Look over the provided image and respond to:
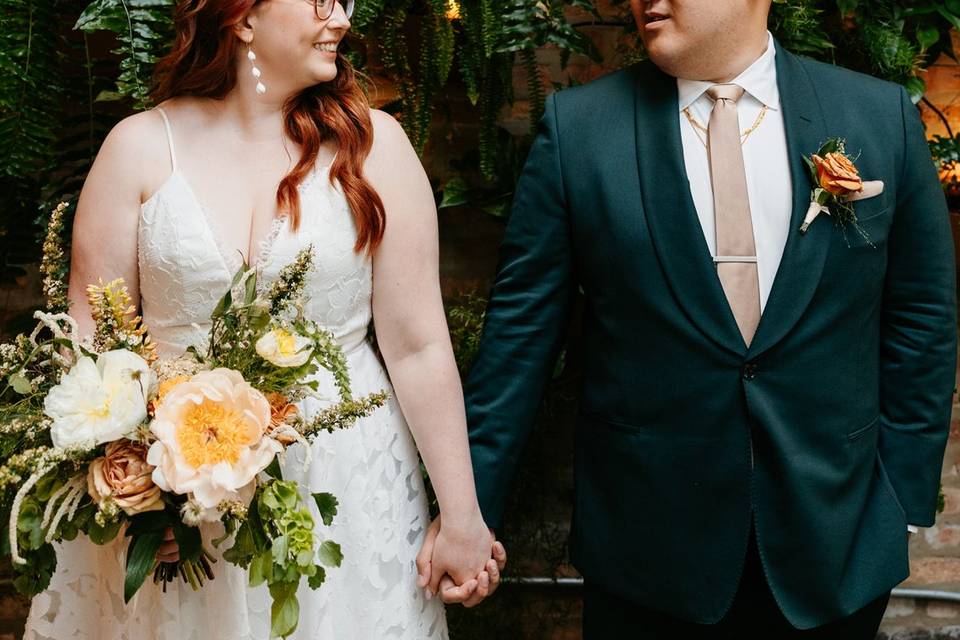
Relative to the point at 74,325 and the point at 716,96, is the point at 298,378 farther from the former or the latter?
the point at 716,96

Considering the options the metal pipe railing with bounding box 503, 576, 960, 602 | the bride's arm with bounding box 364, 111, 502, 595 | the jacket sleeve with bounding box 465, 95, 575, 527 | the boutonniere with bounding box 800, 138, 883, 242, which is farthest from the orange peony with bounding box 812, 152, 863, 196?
the metal pipe railing with bounding box 503, 576, 960, 602

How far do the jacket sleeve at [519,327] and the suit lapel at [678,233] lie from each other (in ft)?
0.61

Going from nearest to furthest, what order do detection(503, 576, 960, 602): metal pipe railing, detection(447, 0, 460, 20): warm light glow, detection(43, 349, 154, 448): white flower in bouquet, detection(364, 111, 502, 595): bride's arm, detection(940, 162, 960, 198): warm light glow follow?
detection(43, 349, 154, 448): white flower in bouquet
detection(364, 111, 502, 595): bride's arm
detection(447, 0, 460, 20): warm light glow
detection(940, 162, 960, 198): warm light glow
detection(503, 576, 960, 602): metal pipe railing

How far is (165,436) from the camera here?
1.22m

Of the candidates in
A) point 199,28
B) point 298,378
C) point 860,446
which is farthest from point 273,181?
point 860,446

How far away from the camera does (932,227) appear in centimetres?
177

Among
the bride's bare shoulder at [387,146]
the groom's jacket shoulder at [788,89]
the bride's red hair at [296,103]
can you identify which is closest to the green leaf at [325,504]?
the bride's red hair at [296,103]

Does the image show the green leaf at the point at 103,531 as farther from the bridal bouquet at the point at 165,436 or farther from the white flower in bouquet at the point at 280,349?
the white flower in bouquet at the point at 280,349

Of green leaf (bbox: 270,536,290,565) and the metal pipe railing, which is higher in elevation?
green leaf (bbox: 270,536,290,565)

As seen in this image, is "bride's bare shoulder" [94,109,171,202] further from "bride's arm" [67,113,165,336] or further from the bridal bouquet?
the bridal bouquet

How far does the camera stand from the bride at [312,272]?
1584 millimetres

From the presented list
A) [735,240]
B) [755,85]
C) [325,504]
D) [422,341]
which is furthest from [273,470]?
[755,85]

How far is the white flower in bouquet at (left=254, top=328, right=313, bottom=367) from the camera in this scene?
50.4 inches

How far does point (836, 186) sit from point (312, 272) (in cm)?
94
